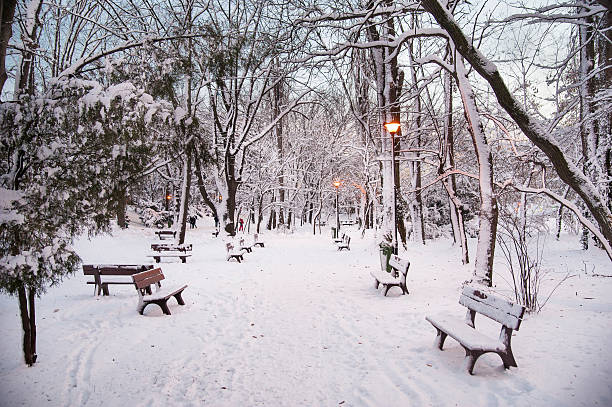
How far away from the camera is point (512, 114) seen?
3.78 metres

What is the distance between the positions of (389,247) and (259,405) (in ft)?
24.2

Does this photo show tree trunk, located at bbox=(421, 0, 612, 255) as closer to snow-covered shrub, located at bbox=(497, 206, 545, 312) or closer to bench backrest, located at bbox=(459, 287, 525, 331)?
bench backrest, located at bbox=(459, 287, 525, 331)

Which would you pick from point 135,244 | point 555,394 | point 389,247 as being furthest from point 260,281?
point 135,244

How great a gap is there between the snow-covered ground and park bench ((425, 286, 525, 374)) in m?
→ 0.18

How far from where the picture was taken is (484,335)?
4.02m

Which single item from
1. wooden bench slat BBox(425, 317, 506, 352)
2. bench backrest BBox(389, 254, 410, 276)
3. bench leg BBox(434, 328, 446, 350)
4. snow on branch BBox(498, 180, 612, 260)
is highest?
snow on branch BBox(498, 180, 612, 260)

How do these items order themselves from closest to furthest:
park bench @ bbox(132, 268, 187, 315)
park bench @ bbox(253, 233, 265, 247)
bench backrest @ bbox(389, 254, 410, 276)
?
park bench @ bbox(132, 268, 187, 315)
bench backrest @ bbox(389, 254, 410, 276)
park bench @ bbox(253, 233, 265, 247)

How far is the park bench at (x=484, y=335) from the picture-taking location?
145 inches

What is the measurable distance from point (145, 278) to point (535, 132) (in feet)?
22.7

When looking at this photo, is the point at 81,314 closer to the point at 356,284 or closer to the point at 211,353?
the point at 211,353

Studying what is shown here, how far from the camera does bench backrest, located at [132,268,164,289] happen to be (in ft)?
21.5

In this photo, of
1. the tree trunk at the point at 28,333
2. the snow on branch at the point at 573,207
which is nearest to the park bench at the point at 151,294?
the tree trunk at the point at 28,333

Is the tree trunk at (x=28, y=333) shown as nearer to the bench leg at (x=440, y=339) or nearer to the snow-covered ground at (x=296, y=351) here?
the snow-covered ground at (x=296, y=351)

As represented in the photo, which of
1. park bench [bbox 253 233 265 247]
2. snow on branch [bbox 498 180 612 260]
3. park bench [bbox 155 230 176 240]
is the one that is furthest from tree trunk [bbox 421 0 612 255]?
park bench [bbox 155 230 176 240]
